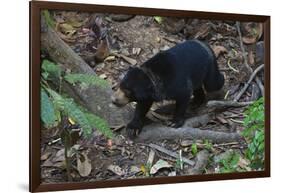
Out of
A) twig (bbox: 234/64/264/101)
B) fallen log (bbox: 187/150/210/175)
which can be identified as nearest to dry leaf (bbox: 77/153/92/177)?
fallen log (bbox: 187/150/210/175)

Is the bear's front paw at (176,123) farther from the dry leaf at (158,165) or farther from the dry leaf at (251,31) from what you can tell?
the dry leaf at (251,31)

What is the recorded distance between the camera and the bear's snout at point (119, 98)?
6.63 ft

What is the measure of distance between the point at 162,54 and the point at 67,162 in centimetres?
Result: 58

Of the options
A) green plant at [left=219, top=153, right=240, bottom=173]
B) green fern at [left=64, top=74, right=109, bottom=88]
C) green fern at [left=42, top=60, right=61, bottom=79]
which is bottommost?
green plant at [left=219, top=153, right=240, bottom=173]

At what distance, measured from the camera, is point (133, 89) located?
205cm

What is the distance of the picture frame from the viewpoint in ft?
6.17

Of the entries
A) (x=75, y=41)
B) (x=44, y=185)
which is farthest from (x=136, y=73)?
(x=44, y=185)

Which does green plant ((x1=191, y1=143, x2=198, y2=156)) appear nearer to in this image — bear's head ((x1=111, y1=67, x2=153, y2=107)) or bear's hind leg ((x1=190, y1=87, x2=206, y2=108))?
bear's hind leg ((x1=190, y1=87, x2=206, y2=108))

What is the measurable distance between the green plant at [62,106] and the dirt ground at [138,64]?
3cm

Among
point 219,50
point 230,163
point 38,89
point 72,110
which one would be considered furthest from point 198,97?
point 38,89

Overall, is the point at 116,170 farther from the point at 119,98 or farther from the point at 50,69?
the point at 50,69

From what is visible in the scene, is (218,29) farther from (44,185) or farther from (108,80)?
(44,185)

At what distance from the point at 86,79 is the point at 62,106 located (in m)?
0.14

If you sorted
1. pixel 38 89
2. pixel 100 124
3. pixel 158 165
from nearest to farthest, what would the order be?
pixel 38 89 < pixel 100 124 < pixel 158 165
